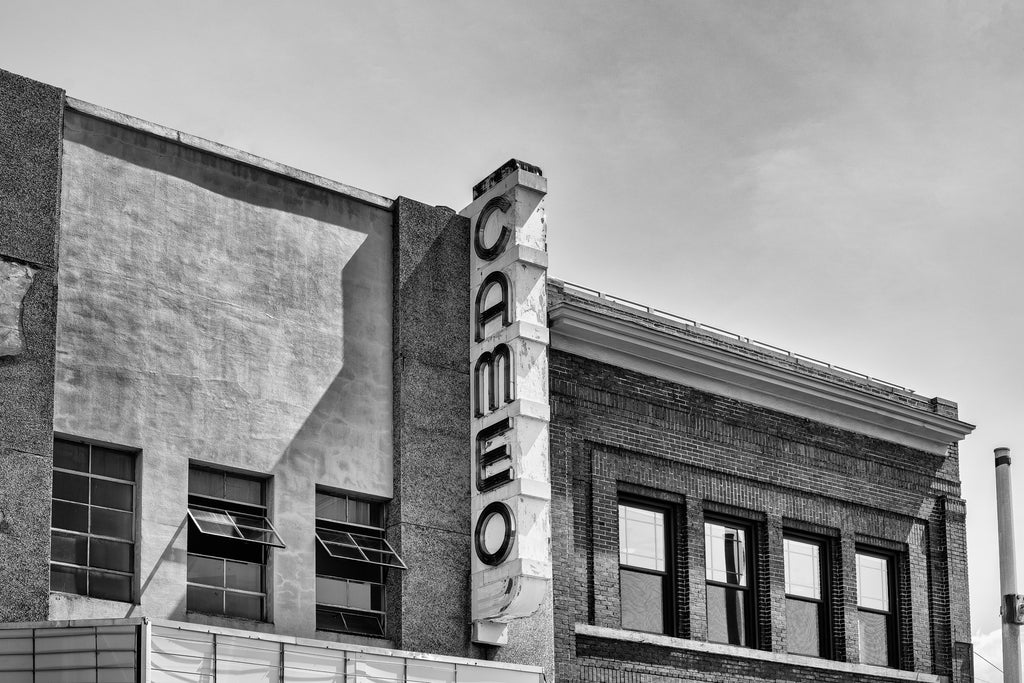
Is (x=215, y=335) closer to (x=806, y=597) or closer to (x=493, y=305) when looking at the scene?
(x=493, y=305)

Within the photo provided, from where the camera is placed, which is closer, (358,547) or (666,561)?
(358,547)

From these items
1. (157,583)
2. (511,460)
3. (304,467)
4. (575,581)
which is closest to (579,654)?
(575,581)

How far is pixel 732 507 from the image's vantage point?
23.2 meters

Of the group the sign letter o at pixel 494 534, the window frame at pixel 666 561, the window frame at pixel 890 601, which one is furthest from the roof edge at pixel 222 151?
the window frame at pixel 890 601

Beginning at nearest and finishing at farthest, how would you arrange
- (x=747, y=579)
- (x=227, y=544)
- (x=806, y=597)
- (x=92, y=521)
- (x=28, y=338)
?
(x=28, y=338) < (x=92, y=521) < (x=227, y=544) < (x=747, y=579) < (x=806, y=597)

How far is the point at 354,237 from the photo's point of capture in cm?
1986

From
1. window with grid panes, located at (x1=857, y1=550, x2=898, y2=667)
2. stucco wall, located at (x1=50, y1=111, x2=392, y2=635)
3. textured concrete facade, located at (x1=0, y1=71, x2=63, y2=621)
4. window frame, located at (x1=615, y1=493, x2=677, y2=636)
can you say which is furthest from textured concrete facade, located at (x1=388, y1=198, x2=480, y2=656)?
window with grid panes, located at (x1=857, y1=550, x2=898, y2=667)

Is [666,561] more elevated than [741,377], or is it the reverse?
[741,377]

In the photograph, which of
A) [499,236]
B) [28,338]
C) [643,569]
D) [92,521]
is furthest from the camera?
[643,569]

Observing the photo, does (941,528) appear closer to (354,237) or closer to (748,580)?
(748,580)

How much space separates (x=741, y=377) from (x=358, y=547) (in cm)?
726

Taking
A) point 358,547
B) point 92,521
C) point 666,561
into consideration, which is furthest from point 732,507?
point 92,521

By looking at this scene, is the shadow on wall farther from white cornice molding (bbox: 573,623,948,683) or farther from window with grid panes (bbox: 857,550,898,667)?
window with grid panes (bbox: 857,550,898,667)

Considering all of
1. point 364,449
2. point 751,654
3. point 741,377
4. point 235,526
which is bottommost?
point 751,654
